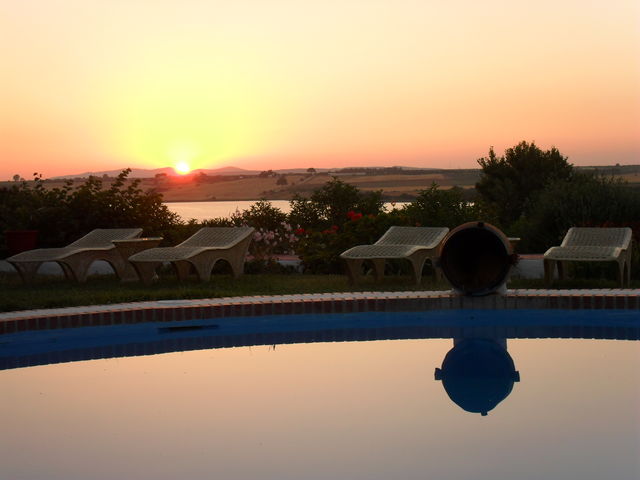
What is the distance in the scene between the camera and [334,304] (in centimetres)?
855

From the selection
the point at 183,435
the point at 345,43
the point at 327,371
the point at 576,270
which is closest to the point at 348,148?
the point at 345,43

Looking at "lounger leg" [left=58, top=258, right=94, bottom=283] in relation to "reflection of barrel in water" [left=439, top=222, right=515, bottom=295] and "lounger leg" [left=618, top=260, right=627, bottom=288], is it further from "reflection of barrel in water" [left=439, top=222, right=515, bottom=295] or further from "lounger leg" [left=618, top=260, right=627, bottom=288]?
"lounger leg" [left=618, top=260, right=627, bottom=288]

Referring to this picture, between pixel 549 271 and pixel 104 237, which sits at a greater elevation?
pixel 104 237

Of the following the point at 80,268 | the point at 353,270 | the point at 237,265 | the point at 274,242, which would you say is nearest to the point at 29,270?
the point at 80,268

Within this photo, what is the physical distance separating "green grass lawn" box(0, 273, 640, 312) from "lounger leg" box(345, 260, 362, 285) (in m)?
0.11

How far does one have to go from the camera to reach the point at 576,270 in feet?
34.9

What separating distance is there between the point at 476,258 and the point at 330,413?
3709mm

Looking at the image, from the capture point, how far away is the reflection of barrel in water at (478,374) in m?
5.97

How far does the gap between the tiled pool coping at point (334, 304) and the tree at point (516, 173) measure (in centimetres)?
1970

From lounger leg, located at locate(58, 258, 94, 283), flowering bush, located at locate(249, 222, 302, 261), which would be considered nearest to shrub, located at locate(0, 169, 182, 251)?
flowering bush, located at locate(249, 222, 302, 261)

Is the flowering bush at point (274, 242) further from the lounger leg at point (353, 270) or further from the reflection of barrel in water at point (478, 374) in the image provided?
the reflection of barrel in water at point (478, 374)

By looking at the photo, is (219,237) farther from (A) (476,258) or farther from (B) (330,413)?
(B) (330,413)

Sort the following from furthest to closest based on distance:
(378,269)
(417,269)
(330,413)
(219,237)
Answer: (219,237) < (378,269) < (417,269) < (330,413)

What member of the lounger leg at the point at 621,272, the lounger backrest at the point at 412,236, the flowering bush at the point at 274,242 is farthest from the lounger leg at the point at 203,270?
the lounger leg at the point at 621,272
